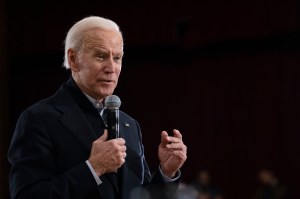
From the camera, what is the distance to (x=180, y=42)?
1041 centimetres

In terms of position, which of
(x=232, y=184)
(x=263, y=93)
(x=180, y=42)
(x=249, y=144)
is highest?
(x=180, y=42)

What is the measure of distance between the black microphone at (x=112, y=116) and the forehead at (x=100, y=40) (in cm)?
19

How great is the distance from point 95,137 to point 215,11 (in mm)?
8529

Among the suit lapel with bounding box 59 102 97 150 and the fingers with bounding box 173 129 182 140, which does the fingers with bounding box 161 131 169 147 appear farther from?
the suit lapel with bounding box 59 102 97 150

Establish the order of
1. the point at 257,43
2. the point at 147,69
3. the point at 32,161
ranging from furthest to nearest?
the point at 147,69 → the point at 257,43 → the point at 32,161

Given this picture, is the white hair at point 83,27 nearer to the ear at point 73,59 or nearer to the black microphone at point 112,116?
the ear at point 73,59

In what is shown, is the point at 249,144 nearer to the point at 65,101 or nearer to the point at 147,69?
the point at 147,69

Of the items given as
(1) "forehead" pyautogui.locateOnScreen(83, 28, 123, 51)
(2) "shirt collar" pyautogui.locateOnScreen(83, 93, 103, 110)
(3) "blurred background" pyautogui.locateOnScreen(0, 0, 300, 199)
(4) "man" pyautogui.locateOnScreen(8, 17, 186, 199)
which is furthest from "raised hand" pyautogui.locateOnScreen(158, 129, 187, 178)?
(3) "blurred background" pyautogui.locateOnScreen(0, 0, 300, 199)

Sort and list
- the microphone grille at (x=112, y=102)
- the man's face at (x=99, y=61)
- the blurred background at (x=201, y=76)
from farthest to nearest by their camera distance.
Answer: the blurred background at (x=201, y=76), the man's face at (x=99, y=61), the microphone grille at (x=112, y=102)

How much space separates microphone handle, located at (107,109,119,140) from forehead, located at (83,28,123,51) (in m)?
0.25

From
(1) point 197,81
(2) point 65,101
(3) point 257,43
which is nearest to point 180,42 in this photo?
(1) point 197,81

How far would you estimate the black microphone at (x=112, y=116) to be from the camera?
66.8 inches

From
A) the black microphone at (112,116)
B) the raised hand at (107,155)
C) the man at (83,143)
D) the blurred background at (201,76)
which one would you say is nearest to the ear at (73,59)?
the man at (83,143)

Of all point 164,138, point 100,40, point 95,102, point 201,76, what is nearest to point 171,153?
point 164,138
